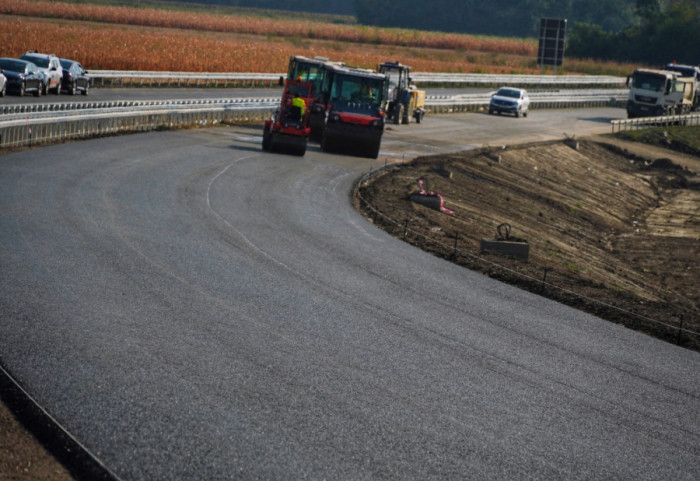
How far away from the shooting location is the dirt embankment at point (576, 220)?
1758cm

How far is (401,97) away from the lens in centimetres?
4575

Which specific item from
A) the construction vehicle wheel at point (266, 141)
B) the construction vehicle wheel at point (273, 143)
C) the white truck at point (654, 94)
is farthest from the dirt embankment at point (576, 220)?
the white truck at point (654, 94)

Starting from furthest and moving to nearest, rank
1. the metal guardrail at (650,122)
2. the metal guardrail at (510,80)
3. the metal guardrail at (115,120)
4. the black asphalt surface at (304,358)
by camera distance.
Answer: the metal guardrail at (510,80)
the metal guardrail at (650,122)
the metal guardrail at (115,120)
the black asphalt surface at (304,358)

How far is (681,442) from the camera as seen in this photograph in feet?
33.3

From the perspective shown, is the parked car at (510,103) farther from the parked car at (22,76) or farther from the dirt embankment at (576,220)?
the parked car at (22,76)

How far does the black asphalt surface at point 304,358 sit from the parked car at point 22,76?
754 inches

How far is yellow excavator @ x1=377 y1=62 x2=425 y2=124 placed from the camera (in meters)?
43.2

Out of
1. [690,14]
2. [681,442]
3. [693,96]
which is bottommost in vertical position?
[681,442]

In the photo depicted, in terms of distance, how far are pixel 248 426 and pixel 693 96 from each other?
196ft

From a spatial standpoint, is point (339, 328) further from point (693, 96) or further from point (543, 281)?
point (693, 96)

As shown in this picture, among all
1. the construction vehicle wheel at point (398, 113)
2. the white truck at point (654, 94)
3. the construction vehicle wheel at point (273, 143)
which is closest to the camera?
the construction vehicle wheel at point (273, 143)

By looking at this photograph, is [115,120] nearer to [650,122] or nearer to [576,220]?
[576,220]

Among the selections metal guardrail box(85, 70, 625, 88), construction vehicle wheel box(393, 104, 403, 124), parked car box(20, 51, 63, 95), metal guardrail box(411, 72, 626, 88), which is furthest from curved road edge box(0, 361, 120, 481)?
metal guardrail box(411, 72, 626, 88)

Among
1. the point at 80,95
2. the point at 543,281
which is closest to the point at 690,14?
the point at 80,95
